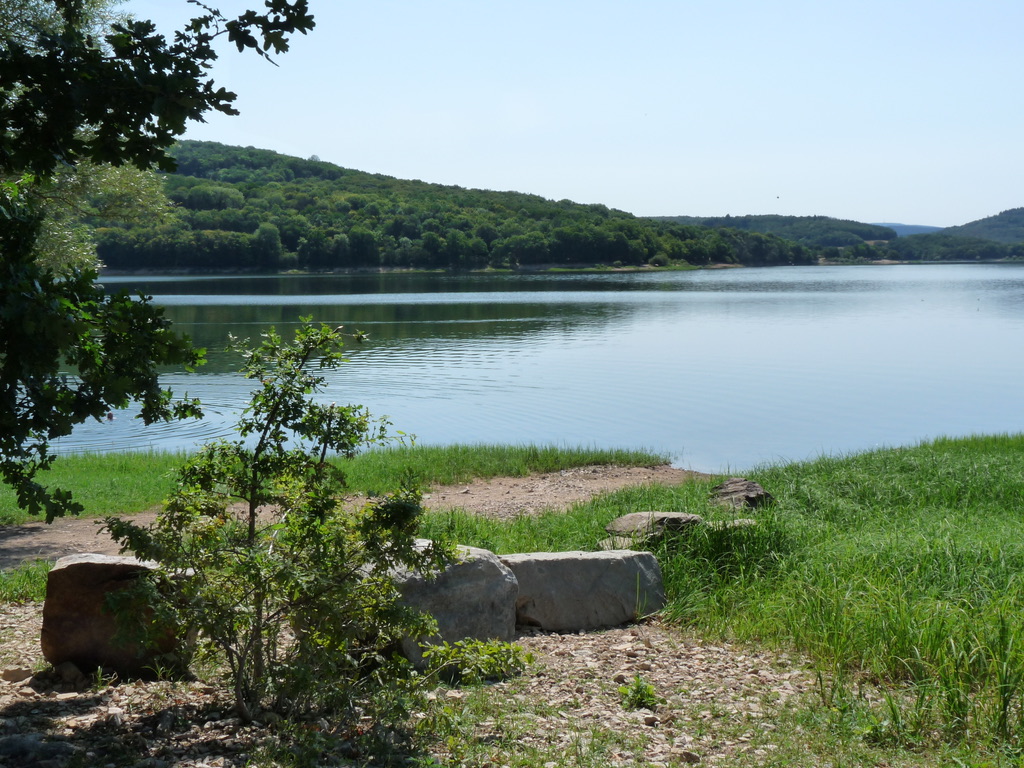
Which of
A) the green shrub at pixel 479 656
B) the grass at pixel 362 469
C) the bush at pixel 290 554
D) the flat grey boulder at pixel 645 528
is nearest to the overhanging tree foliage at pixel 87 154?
the bush at pixel 290 554

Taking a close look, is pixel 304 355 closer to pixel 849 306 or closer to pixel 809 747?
pixel 809 747

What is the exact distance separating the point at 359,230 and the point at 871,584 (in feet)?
354

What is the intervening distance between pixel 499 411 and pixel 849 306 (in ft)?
147

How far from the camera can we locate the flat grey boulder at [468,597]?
244 inches

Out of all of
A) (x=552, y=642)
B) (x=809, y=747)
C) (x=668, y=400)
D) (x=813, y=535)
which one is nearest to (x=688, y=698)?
(x=809, y=747)

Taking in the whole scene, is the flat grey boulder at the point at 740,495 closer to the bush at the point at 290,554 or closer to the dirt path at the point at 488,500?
the dirt path at the point at 488,500

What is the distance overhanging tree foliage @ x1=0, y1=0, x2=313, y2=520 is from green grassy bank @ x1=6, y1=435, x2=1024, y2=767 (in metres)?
3.95

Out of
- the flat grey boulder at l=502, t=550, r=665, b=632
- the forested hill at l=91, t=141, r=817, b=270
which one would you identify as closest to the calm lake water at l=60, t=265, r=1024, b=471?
the flat grey boulder at l=502, t=550, r=665, b=632

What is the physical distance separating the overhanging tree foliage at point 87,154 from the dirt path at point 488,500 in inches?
147

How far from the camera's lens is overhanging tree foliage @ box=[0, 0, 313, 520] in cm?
379

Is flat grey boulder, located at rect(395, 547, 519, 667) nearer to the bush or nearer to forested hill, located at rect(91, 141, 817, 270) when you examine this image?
the bush

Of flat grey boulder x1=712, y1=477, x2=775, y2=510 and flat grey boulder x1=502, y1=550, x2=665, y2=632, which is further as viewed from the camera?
flat grey boulder x1=712, y1=477, x2=775, y2=510

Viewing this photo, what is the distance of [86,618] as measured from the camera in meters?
5.59

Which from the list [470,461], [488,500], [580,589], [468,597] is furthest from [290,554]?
[470,461]
